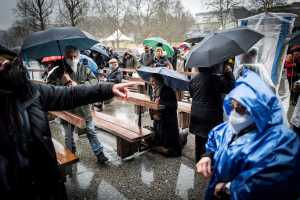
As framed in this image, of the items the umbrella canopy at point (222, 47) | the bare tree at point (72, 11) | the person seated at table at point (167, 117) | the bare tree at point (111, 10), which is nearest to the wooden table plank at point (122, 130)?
the person seated at table at point (167, 117)

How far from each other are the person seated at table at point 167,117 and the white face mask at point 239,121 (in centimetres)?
248

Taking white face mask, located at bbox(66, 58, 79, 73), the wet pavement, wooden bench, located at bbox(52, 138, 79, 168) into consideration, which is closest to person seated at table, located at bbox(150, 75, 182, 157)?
the wet pavement

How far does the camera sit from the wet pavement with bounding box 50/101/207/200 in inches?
142

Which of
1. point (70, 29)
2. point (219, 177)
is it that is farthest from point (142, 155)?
point (219, 177)

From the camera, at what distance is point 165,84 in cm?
450

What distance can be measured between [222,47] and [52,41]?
2.67 metres

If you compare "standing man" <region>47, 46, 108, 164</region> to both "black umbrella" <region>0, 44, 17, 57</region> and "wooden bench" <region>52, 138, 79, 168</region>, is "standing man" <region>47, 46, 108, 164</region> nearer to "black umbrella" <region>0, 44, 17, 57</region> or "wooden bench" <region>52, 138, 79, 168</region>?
"wooden bench" <region>52, 138, 79, 168</region>

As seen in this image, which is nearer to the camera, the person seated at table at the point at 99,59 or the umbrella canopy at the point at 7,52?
the umbrella canopy at the point at 7,52

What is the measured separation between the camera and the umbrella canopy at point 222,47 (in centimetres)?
360

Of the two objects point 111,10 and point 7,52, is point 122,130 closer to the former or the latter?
point 7,52

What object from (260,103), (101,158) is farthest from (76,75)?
(260,103)

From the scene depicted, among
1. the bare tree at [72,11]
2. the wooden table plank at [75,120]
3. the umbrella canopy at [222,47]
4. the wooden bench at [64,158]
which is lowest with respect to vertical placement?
the wooden bench at [64,158]

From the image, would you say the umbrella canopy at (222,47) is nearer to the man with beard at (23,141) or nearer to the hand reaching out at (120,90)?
the hand reaching out at (120,90)

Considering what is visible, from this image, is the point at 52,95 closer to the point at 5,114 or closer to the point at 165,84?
the point at 5,114
